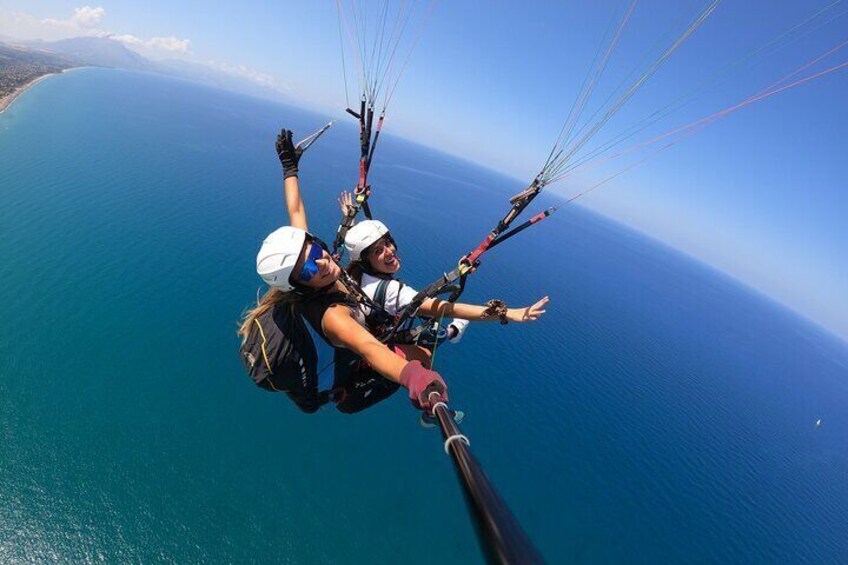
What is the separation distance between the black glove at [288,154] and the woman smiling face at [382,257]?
1.34 m

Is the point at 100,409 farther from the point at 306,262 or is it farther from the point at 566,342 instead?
the point at 566,342

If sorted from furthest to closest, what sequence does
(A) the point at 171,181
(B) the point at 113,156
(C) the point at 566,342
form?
(B) the point at 113,156 < (A) the point at 171,181 < (C) the point at 566,342

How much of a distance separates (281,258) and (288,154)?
2.32 m

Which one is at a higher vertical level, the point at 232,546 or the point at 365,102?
the point at 365,102

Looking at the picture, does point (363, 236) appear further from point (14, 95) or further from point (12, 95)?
point (14, 95)

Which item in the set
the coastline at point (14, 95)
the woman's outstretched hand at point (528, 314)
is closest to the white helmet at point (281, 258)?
the woman's outstretched hand at point (528, 314)

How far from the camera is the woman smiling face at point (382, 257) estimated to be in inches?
168

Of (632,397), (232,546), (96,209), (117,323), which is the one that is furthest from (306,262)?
(96,209)

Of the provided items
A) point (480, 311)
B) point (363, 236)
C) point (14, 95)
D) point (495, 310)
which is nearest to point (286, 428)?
point (363, 236)

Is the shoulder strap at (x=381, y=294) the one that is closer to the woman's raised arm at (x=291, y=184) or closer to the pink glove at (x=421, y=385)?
the woman's raised arm at (x=291, y=184)

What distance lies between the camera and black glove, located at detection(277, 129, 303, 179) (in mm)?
4618

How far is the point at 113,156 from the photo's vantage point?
176 ft

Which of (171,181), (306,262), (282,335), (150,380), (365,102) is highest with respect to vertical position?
(365,102)

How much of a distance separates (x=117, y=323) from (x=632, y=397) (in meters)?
42.8
